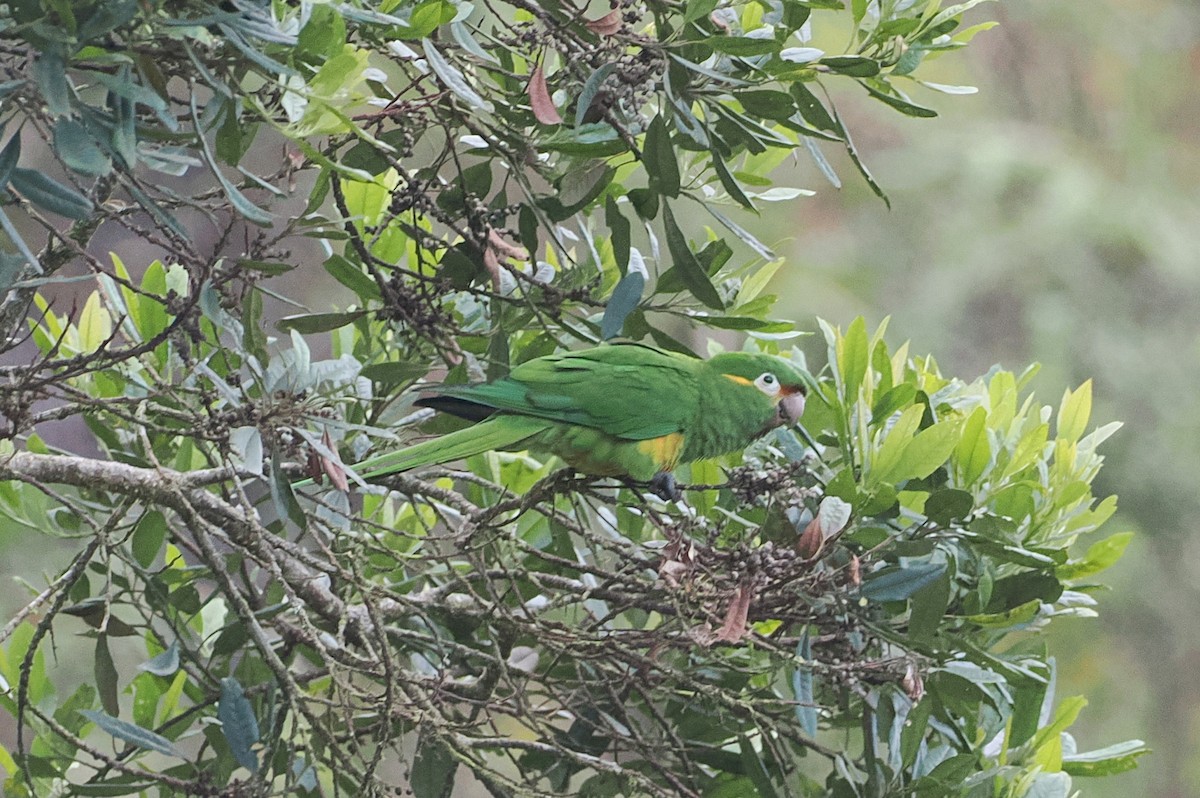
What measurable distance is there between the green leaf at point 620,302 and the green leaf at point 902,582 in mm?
517

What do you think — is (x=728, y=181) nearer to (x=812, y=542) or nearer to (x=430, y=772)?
(x=812, y=542)

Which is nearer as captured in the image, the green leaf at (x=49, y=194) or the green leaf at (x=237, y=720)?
the green leaf at (x=49, y=194)

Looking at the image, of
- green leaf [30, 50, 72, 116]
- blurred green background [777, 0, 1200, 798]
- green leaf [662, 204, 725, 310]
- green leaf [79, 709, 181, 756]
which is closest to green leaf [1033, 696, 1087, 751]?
green leaf [662, 204, 725, 310]

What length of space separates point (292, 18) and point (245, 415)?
0.50 m

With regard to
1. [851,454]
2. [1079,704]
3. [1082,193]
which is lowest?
[1082,193]

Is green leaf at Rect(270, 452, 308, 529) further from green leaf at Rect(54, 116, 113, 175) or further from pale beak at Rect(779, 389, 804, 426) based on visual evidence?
pale beak at Rect(779, 389, 804, 426)

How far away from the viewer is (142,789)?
1785 mm

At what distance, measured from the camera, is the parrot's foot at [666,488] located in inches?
78.0

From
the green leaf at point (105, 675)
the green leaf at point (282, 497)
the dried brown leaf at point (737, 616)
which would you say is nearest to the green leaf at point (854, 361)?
the dried brown leaf at point (737, 616)

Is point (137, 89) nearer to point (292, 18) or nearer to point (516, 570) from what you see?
point (292, 18)

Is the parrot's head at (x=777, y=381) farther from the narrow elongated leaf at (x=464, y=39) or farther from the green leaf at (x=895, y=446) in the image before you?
the narrow elongated leaf at (x=464, y=39)

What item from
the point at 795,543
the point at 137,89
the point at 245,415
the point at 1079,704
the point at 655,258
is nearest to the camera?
the point at 137,89

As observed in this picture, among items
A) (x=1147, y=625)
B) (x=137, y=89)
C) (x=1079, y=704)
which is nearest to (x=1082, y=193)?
(x=1147, y=625)

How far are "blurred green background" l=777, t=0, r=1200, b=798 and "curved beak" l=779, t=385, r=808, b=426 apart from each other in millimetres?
5599
